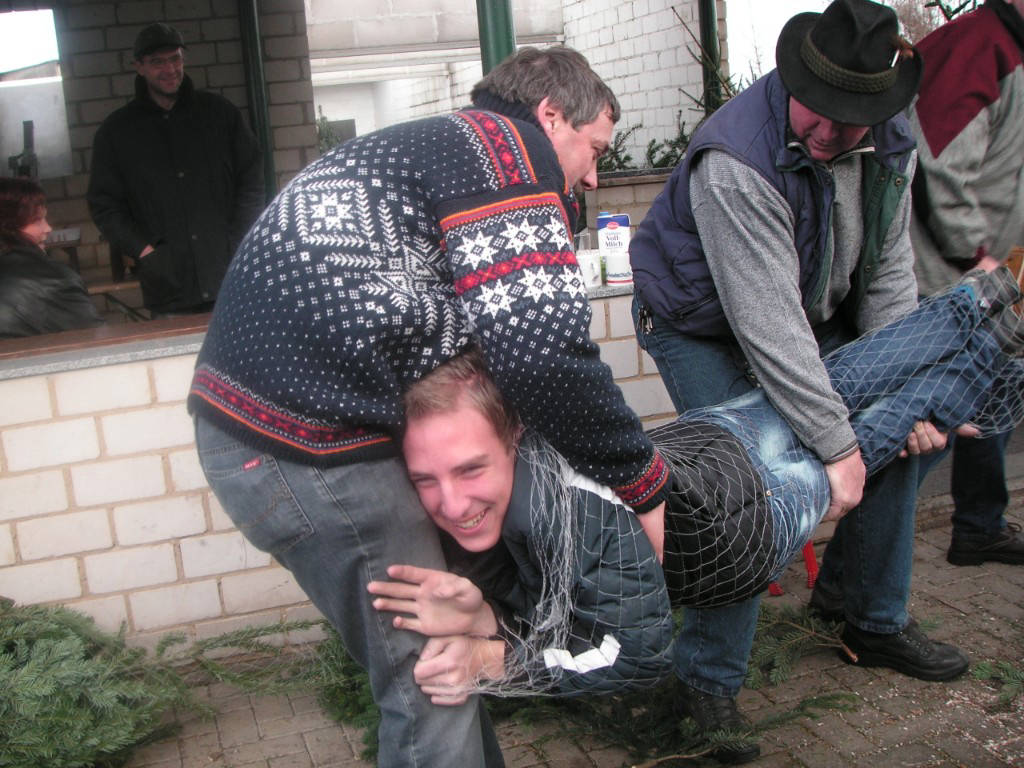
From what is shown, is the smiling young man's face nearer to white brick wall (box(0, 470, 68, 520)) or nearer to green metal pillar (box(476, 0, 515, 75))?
white brick wall (box(0, 470, 68, 520))

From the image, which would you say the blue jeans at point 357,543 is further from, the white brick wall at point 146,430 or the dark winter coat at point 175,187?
the dark winter coat at point 175,187

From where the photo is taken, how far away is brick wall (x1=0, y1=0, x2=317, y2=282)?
6695 mm

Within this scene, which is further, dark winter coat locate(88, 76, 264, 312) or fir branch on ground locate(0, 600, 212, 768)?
dark winter coat locate(88, 76, 264, 312)

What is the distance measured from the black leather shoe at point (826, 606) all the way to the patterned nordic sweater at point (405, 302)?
74.0 inches

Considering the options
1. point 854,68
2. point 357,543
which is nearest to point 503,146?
point 357,543

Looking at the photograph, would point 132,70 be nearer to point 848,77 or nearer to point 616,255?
point 616,255

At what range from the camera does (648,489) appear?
1937 millimetres

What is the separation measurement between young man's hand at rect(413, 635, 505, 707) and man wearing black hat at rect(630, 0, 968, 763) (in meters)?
0.90

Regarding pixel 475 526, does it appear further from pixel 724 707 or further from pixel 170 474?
pixel 170 474

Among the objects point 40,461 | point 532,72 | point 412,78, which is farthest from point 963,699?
point 412,78

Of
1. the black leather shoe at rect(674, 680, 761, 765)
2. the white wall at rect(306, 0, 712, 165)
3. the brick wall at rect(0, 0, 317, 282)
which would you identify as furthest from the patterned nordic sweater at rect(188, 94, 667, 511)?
the white wall at rect(306, 0, 712, 165)

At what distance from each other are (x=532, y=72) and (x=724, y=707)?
68.6 inches

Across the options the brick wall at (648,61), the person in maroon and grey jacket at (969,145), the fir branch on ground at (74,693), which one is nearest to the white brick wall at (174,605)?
the fir branch on ground at (74,693)

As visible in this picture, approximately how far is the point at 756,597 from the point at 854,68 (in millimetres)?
1273
